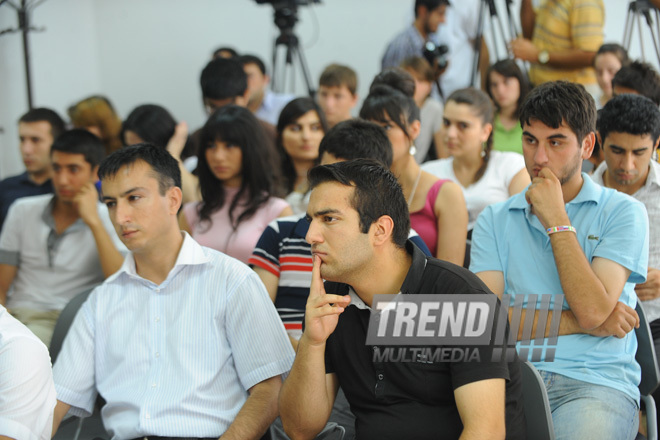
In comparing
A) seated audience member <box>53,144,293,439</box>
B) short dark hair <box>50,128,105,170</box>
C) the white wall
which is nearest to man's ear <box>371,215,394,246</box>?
seated audience member <box>53,144,293,439</box>

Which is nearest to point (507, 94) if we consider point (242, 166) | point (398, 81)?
point (398, 81)

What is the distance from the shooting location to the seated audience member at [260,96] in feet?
13.1

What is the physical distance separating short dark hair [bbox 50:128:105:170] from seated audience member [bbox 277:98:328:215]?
0.75 m

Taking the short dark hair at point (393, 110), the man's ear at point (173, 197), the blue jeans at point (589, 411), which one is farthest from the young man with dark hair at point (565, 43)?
the man's ear at point (173, 197)

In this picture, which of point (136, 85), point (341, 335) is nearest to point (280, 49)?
point (136, 85)

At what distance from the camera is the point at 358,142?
2.09 metres

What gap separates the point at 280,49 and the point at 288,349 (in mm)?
3896

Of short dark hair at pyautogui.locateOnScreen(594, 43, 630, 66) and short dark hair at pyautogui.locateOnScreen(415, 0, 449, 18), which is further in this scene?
short dark hair at pyautogui.locateOnScreen(415, 0, 449, 18)

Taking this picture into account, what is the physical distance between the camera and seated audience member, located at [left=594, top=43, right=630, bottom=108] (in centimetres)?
334

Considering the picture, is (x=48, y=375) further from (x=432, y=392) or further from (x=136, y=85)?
(x=136, y=85)

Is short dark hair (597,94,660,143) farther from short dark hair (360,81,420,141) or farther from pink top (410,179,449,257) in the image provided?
short dark hair (360,81,420,141)

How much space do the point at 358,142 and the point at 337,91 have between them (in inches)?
58.9

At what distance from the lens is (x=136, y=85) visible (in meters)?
5.50

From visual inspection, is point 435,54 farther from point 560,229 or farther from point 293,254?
point 560,229
